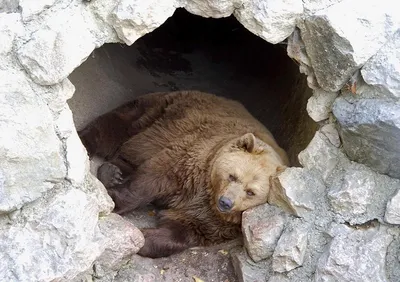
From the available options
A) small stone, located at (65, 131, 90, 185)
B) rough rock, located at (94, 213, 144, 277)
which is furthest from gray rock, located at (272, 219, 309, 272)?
small stone, located at (65, 131, 90, 185)

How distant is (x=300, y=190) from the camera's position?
3969 millimetres

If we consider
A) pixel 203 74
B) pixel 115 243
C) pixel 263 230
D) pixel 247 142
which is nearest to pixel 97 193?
pixel 115 243

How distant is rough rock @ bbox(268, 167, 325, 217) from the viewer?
3939mm

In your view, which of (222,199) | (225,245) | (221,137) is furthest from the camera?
(221,137)

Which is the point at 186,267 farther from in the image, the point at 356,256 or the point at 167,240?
the point at 356,256

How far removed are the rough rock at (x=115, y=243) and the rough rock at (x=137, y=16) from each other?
125 cm

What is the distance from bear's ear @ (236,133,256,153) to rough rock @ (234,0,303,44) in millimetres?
1069

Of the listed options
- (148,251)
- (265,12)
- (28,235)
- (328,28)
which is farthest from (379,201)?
(28,235)

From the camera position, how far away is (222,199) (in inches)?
175

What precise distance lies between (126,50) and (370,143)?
3.70 meters

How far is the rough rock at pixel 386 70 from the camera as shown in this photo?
11.7 feet

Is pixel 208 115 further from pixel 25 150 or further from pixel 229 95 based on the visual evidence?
pixel 25 150

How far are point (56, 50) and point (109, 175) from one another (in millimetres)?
1954

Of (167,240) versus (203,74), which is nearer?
(167,240)
